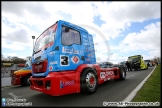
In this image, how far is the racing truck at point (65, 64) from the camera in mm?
4160

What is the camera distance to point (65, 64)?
445 centimetres

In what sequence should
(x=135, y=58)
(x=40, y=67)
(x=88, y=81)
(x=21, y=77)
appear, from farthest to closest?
(x=135, y=58) → (x=21, y=77) → (x=88, y=81) → (x=40, y=67)

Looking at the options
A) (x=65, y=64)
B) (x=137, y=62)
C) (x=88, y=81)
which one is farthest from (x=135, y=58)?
(x=65, y=64)

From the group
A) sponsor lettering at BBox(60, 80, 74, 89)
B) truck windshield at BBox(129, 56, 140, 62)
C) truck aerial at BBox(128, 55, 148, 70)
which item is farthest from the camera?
truck windshield at BBox(129, 56, 140, 62)

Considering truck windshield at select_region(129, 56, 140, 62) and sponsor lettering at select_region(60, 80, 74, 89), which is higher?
truck windshield at select_region(129, 56, 140, 62)

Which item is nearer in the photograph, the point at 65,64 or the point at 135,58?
the point at 65,64

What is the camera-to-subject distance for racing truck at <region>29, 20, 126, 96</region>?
164 inches

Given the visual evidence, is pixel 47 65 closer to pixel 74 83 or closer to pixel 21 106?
pixel 74 83

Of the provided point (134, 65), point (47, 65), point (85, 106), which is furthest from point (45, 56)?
point (134, 65)

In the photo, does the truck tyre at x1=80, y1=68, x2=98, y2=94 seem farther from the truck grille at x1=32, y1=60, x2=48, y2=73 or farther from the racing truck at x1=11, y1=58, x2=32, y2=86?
the racing truck at x1=11, y1=58, x2=32, y2=86

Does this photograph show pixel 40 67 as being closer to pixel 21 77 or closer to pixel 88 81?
pixel 88 81

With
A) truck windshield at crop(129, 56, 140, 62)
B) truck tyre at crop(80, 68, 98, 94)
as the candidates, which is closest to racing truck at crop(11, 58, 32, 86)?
truck tyre at crop(80, 68, 98, 94)


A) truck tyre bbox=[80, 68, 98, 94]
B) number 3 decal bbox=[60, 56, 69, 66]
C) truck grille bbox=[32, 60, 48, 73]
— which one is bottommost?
truck tyre bbox=[80, 68, 98, 94]

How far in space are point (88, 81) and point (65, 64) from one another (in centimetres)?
112
